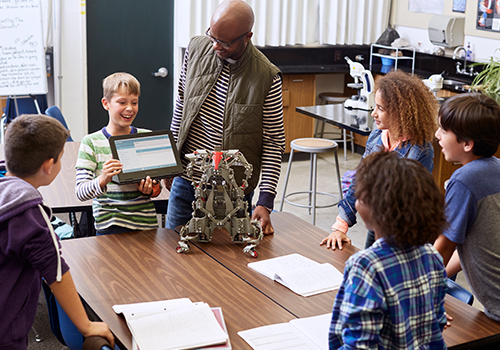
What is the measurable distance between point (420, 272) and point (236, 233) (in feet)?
3.40

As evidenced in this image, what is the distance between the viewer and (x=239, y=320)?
1.83 m

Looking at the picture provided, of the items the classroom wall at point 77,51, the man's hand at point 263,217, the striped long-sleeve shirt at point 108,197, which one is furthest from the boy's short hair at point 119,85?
the classroom wall at point 77,51

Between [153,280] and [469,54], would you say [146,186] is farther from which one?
[469,54]

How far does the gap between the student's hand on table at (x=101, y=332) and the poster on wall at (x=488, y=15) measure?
5.09 m

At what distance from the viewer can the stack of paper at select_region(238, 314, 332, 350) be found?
1685 millimetres

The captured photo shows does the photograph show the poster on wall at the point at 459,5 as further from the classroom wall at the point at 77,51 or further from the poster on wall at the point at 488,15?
the poster on wall at the point at 488,15

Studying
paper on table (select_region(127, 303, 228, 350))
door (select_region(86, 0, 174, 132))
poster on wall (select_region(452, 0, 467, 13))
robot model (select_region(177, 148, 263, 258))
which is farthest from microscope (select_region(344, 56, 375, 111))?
paper on table (select_region(127, 303, 228, 350))

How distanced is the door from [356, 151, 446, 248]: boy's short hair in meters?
4.88

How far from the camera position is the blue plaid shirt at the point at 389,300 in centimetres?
136

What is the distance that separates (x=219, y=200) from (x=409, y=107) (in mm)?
845

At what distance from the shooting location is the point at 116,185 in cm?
246

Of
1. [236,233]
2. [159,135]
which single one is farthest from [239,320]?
[159,135]

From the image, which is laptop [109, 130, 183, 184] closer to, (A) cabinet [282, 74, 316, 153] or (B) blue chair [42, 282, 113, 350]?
(B) blue chair [42, 282, 113, 350]

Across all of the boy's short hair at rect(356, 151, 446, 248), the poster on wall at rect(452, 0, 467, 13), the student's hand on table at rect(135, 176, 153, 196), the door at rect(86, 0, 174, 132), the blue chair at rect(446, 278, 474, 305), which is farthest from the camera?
the poster on wall at rect(452, 0, 467, 13)
